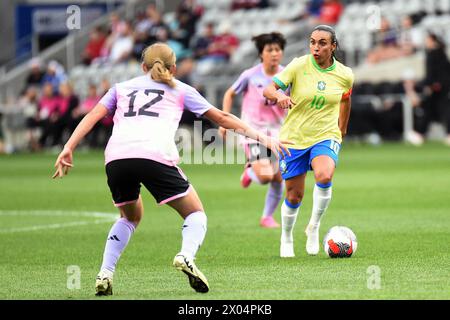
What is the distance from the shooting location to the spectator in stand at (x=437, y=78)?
102 ft

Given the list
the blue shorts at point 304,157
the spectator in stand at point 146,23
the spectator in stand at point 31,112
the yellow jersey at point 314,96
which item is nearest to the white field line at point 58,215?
the blue shorts at point 304,157

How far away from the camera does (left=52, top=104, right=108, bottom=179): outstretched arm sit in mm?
9125

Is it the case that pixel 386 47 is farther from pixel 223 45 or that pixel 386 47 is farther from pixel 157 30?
pixel 157 30

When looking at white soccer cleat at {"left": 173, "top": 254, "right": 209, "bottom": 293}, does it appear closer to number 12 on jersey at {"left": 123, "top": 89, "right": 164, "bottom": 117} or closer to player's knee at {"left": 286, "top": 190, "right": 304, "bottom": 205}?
number 12 on jersey at {"left": 123, "top": 89, "right": 164, "bottom": 117}

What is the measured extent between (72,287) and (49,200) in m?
10.3

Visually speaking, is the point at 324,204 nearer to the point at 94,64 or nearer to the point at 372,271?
the point at 372,271

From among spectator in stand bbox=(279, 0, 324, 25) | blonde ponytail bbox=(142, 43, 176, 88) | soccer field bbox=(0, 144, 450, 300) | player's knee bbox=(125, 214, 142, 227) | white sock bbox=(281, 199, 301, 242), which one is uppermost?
spectator in stand bbox=(279, 0, 324, 25)

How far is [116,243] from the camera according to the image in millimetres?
9578

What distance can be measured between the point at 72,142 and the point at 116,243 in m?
0.93

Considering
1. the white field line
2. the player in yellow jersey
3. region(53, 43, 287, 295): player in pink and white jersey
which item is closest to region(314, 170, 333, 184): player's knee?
the player in yellow jersey

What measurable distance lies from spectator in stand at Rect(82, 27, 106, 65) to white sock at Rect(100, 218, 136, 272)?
102ft

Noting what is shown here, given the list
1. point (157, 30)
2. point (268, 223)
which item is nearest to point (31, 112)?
point (157, 30)

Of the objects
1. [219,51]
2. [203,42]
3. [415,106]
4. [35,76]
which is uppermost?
[203,42]

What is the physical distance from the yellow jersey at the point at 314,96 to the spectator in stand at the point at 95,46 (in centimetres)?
2890
